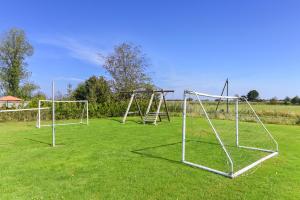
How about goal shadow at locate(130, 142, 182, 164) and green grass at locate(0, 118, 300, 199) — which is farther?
goal shadow at locate(130, 142, 182, 164)

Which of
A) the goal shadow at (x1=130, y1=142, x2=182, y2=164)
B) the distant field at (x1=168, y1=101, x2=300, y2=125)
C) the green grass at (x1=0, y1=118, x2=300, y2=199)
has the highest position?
the distant field at (x1=168, y1=101, x2=300, y2=125)

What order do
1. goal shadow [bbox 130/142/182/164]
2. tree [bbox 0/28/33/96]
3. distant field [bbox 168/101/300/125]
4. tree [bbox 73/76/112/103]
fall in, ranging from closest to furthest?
goal shadow [bbox 130/142/182/164] → distant field [bbox 168/101/300/125] → tree [bbox 73/76/112/103] → tree [bbox 0/28/33/96]

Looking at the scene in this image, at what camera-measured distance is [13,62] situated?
99.9ft

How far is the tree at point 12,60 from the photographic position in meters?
30.1

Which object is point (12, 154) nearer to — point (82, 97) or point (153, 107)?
point (153, 107)

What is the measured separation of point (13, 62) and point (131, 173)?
1190 inches

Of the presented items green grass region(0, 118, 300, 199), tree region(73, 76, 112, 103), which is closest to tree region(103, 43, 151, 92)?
tree region(73, 76, 112, 103)

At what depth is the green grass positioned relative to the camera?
396cm

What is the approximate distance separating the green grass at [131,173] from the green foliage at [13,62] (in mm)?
25550

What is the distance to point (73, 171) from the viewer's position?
4977mm

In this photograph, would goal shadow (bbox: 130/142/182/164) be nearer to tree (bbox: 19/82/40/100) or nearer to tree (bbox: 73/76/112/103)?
tree (bbox: 73/76/112/103)

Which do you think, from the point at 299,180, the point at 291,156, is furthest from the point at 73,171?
the point at 291,156

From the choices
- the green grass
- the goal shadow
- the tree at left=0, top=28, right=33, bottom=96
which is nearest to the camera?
the green grass

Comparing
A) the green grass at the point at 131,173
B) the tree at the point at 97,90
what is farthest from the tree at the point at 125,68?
the green grass at the point at 131,173
